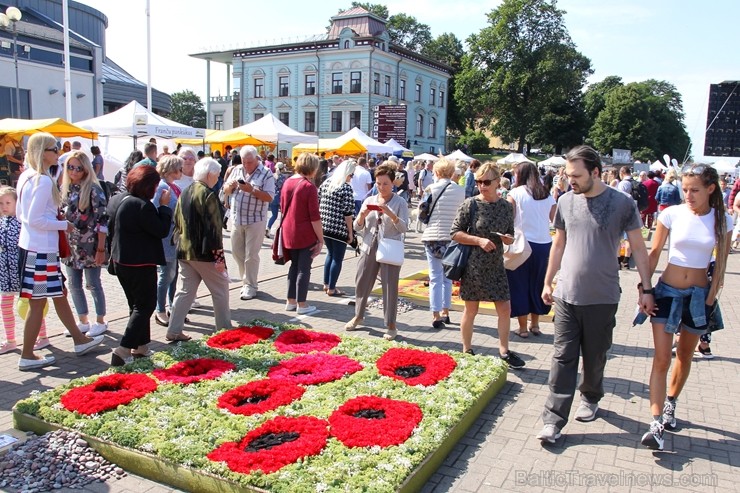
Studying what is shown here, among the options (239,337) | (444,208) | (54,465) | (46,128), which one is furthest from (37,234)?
(46,128)

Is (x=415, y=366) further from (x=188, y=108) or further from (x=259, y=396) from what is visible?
(x=188, y=108)

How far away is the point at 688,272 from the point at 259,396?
10.7 ft

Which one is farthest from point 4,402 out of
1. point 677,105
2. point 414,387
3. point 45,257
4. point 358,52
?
point 677,105

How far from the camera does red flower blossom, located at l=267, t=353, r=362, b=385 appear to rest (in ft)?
16.2

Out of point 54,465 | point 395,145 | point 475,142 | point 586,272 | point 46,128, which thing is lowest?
point 54,465

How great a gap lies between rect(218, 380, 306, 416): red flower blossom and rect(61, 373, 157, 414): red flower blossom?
2.15 ft

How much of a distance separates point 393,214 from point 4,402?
3854mm

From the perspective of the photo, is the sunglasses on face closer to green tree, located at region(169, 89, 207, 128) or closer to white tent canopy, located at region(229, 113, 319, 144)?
white tent canopy, located at region(229, 113, 319, 144)

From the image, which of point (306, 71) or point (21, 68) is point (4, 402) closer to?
point (21, 68)

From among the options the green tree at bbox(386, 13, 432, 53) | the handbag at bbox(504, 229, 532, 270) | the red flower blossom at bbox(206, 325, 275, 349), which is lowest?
the red flower blossom at bbox(206, 325, 275, 349)

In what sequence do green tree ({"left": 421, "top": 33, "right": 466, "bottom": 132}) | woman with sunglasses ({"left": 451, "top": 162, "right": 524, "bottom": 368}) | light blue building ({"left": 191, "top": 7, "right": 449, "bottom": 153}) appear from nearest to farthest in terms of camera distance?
woman with sunglasses ({"left": 451, "top": 162, "right": 524, "bottom": 368})
light blue building ({"left": 191, "top": 7, "right": 449, "bottom": 153})
green tree ({"left": 421, "top": 33, "right": 466, "bottom": 132})

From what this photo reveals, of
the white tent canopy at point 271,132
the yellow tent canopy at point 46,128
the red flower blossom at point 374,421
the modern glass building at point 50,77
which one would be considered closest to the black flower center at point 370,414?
the red flower blossom at point 374,421

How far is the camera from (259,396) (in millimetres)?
4578

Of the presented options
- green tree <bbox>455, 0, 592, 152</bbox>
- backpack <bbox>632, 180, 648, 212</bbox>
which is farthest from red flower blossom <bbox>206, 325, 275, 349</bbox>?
green tree <bbox>455, 0, 592, 152</bbox>
